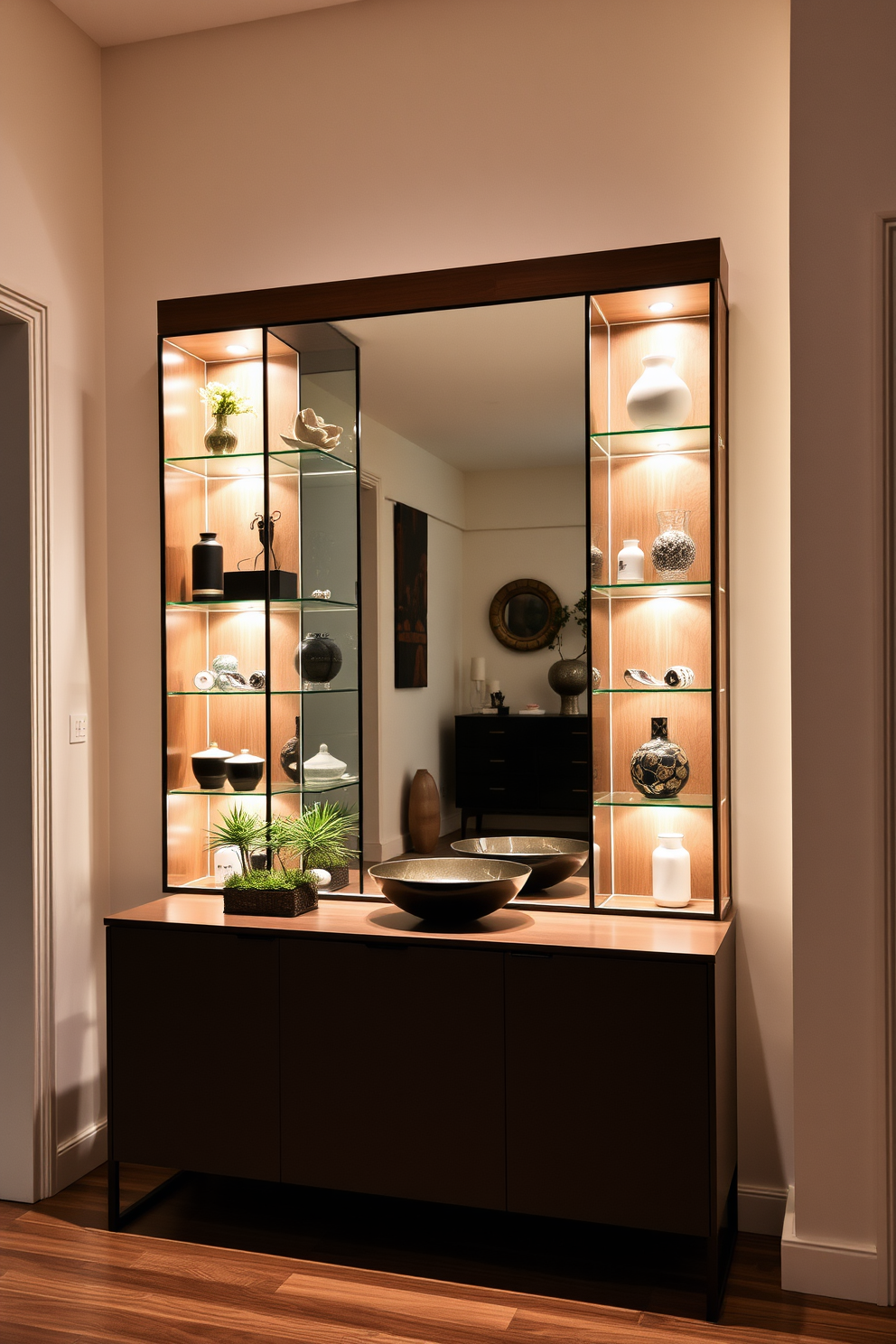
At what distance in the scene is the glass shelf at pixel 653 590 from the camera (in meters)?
2.77

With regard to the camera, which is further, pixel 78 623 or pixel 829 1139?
pixel 78 623

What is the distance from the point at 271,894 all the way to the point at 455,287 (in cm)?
166

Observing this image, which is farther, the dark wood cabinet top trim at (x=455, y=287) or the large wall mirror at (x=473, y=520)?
the large wall mirror at (x=473, y=520)

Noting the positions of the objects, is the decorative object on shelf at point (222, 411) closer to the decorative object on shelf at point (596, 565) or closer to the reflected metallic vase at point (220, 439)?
the reflected metallic vase at point (220, 439)

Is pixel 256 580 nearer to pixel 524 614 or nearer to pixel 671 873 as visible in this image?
pixel 524 614

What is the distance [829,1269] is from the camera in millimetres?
2395

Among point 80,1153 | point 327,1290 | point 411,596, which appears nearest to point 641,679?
point 411,596

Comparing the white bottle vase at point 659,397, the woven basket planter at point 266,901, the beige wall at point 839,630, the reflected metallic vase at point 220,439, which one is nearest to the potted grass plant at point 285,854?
the woven basket planter at point 266,901

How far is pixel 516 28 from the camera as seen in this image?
2920mm

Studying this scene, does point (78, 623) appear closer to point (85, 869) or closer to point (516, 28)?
point (85, 869)

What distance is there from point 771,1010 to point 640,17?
2.56m

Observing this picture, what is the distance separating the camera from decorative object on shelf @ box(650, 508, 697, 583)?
2.76 m

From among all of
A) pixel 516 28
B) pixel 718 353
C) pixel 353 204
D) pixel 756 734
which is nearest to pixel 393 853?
pixel 756 734

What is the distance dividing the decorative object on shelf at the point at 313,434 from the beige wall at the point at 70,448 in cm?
64
